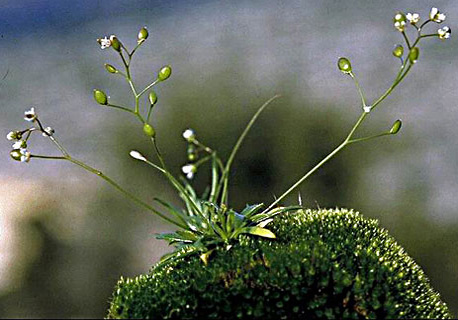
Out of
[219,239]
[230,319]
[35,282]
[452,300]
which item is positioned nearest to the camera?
[230,319]

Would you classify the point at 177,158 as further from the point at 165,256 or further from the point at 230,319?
the point at 230,319

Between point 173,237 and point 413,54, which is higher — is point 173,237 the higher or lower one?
the lower one

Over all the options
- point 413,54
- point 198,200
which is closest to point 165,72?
point 198,200

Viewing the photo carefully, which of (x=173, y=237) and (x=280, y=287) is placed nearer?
(x=280, y=287)

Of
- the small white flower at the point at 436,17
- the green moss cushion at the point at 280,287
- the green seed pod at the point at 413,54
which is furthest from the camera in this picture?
the small white flower at the point at 436,17

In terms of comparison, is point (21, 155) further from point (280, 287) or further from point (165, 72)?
point (280, 287)

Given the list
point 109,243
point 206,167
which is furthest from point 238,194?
point 109,243

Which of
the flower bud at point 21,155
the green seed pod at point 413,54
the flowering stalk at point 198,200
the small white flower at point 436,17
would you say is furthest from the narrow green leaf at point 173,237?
the small white flower at point 436,17

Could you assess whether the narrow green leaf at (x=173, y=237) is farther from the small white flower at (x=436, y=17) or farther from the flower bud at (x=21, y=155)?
the small white flower at (x=436, y=17)
